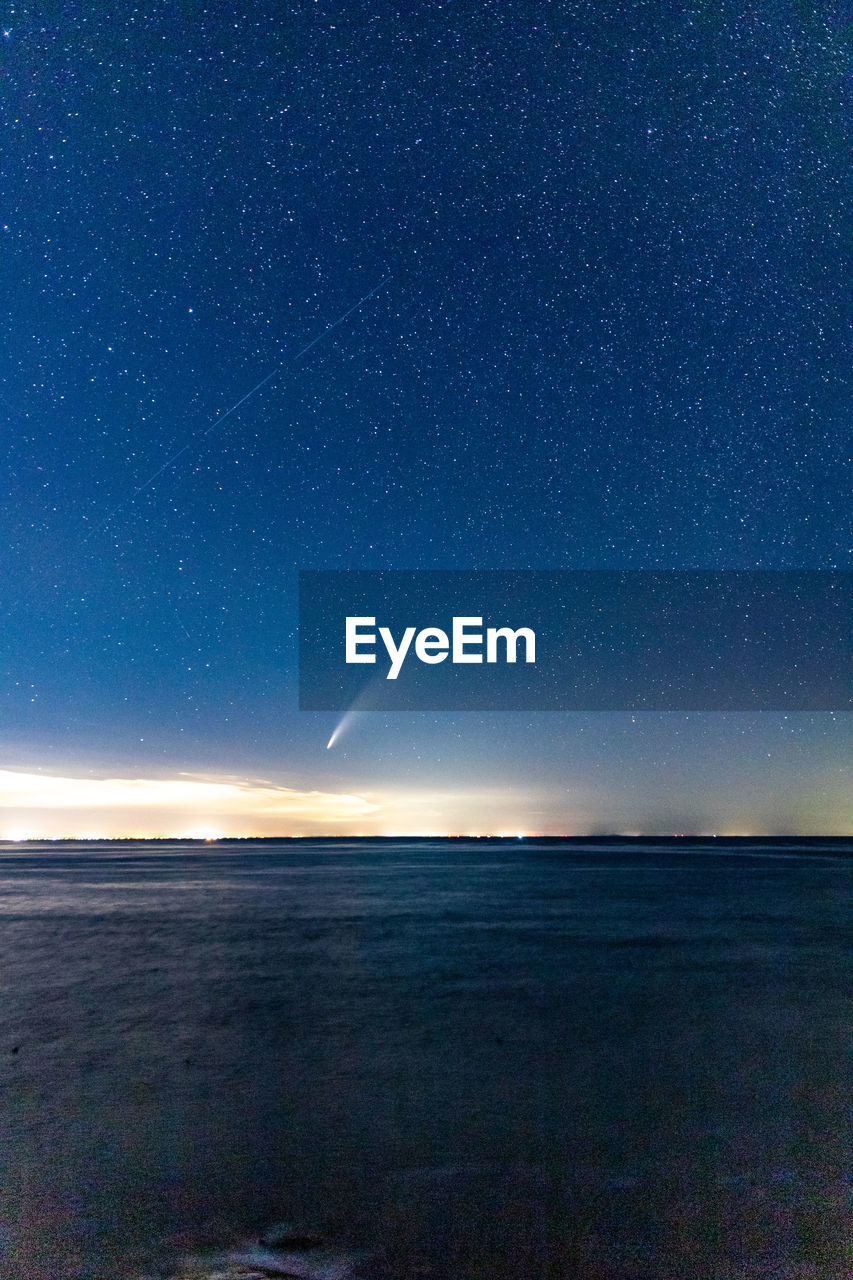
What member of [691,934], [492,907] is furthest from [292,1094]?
[492,907]

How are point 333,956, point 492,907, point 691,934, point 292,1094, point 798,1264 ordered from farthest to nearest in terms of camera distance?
point 492,907 < point 691,934 < point 333,956 < point 292,1094 < point 798,1264

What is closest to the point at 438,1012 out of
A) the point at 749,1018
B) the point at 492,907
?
the point at 749,1018

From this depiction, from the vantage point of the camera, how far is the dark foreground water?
355 cm

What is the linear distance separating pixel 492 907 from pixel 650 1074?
12.2 meters

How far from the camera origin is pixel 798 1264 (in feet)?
10.9

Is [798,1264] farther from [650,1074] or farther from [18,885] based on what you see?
[18,885]

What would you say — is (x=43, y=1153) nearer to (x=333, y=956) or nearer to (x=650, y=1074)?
(x=650, y=1074)

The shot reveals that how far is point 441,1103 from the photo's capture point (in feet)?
17.3

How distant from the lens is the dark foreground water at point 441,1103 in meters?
3.55

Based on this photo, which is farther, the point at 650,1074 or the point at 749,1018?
the point at 749,1018

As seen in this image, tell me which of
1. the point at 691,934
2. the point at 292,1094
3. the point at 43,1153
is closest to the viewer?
the point at 43,1153

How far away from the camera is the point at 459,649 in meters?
23.3

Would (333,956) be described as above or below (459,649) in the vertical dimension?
below

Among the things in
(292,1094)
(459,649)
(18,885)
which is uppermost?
(459,649)
